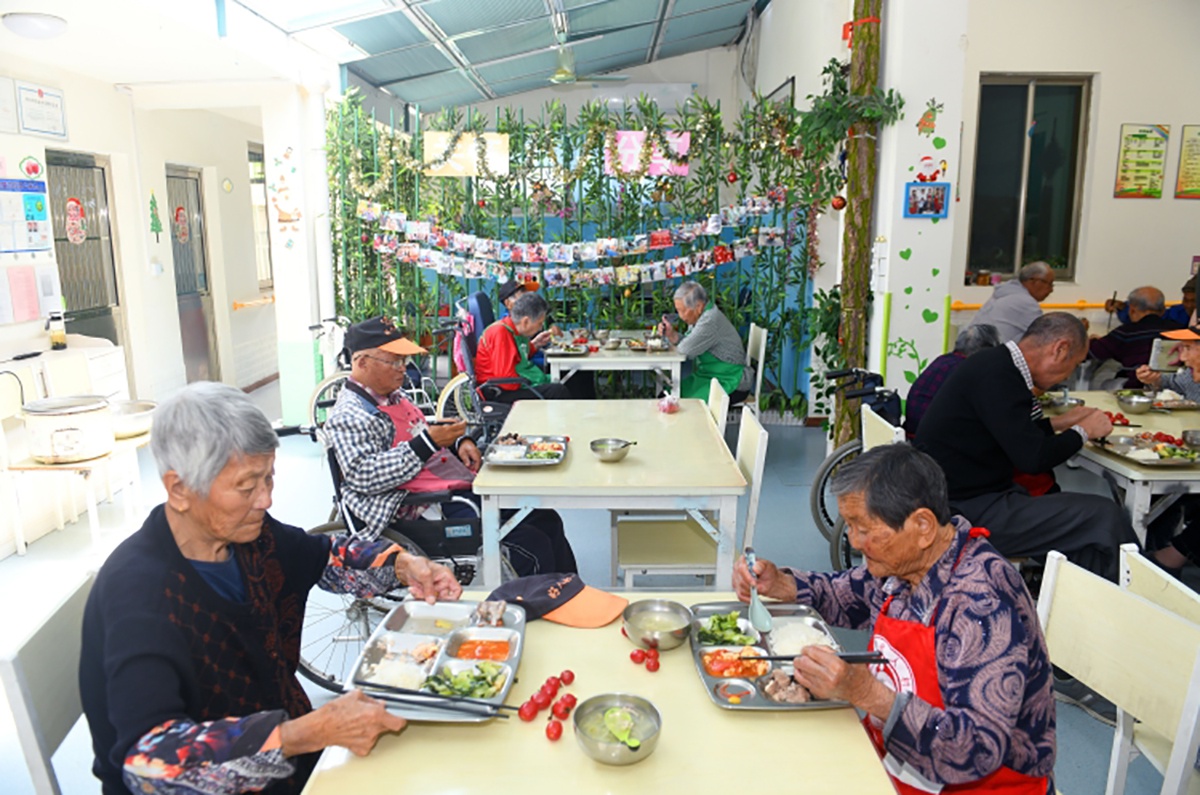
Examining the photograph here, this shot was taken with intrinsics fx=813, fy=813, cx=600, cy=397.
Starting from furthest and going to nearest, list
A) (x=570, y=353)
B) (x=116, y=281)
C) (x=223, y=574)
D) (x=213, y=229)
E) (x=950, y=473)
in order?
(x=213, y=229) < (x=116, y=281) < (x=570, y=353) < (x=950, y=473) < (x=223, y=574)

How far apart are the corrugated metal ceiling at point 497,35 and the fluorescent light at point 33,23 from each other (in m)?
1.23

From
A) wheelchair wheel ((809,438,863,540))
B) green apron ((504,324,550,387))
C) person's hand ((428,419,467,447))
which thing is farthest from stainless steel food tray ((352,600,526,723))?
green apron ((504,324,550,387))

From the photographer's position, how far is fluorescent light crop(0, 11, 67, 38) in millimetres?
3789

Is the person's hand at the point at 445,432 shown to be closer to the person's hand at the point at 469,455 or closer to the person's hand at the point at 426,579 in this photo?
the person's hand at the point at 469,455

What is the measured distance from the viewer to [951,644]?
1.47 meters

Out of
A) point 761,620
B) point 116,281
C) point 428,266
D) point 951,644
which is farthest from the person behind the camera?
point 428,266

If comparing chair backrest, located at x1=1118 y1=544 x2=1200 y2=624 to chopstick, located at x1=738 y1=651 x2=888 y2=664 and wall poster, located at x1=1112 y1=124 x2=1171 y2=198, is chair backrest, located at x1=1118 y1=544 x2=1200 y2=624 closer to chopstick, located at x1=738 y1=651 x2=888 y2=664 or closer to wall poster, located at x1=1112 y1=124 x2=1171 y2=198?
chopstick, located at x1=738 y1=651 x2=888 y2=664

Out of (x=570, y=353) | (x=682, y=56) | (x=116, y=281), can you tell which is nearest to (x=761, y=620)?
(x=570, y=353)

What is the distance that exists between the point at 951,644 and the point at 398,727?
986mm

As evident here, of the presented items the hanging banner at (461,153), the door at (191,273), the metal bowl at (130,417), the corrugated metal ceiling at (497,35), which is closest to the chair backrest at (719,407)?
the metal bowl at (130,417)

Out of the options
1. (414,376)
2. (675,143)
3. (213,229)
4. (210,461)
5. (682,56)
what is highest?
(682,56)

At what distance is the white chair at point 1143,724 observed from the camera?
166cm

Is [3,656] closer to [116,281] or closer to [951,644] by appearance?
[951,644]

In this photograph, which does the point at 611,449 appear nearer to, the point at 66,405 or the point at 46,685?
the point at 46,685
